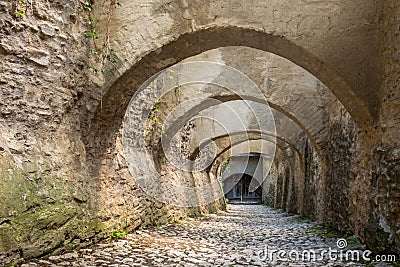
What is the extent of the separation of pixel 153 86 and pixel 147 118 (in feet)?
1.77

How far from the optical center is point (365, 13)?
389 cm

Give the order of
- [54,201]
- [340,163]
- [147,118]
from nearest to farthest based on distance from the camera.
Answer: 1. [54,201]
2. [340,163]
3. [147,118]

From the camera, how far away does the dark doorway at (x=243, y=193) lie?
2647cm

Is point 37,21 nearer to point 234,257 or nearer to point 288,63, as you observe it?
point 234,257

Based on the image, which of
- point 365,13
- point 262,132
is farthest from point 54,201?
point 262,132

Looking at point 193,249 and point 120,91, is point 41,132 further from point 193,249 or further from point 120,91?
point 193,249

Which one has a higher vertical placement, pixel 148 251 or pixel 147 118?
pixel 147 118
